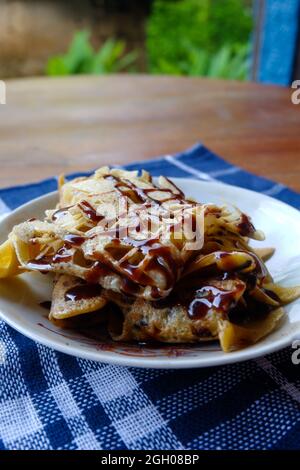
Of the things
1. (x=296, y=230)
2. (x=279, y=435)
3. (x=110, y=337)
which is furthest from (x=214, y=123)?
(x=279, y=435)

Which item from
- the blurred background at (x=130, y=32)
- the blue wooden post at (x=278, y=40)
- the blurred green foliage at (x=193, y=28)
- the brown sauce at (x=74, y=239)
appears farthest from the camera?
the blurred green foliage at (x=193, y=28)

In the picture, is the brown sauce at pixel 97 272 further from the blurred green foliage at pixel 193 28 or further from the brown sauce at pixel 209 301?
the blurred green foliage at pixel 193 28

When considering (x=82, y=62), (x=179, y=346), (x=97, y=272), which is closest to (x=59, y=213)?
(x=97, y=272)

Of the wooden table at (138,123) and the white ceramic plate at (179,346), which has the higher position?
the white ceramic plate at (179,346)

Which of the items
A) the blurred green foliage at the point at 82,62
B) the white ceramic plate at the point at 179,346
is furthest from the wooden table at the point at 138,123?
the blurred green foliage at the point at 82,62

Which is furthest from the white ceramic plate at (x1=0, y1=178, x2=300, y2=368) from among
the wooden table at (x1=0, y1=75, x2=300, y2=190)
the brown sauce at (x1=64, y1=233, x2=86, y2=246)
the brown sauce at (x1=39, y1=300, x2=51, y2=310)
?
the wooden table at (x1=0, y1=75, x2=300, y2=190)

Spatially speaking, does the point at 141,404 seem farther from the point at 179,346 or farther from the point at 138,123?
the point at 138,123
